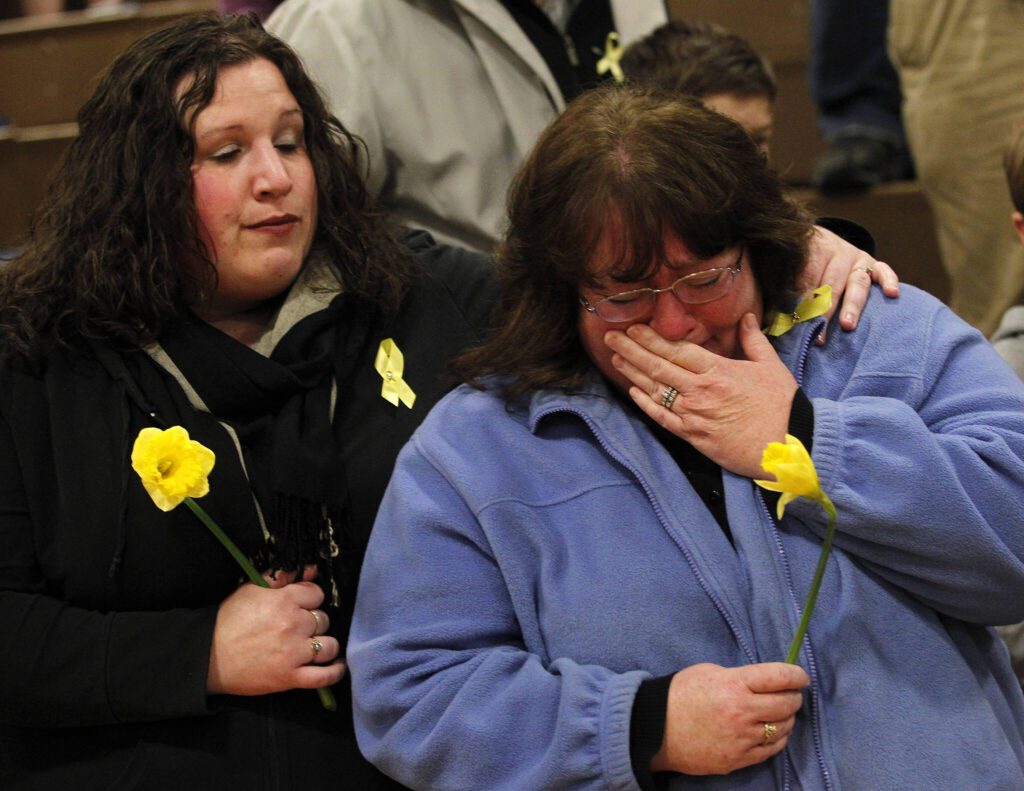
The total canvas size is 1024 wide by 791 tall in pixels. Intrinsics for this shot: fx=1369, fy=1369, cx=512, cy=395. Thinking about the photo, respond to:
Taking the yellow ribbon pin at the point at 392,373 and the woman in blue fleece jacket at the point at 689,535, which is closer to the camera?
the woman in blue fleece jacket at the point at 689,535

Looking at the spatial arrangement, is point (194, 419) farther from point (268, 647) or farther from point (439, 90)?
point (439, 90)

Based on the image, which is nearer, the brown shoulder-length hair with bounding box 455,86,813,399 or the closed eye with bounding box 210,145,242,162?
the brown shoulder-length hair with bounding box 455,86,813,399

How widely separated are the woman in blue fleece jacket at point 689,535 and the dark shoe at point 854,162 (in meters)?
1.79

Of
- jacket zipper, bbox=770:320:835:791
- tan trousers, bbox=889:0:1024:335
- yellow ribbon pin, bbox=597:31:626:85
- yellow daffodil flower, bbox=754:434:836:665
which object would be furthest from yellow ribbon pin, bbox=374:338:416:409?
tan trousers, bbox=889:0:1024:335

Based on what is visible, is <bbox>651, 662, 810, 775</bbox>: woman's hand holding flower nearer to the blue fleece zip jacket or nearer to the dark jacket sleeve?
the blue fleece zip jacket

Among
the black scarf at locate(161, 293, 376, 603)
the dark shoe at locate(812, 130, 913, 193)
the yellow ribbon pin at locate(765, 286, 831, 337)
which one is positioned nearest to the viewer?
the yellow ribbon pin at locate(765, 286, 831, 337)

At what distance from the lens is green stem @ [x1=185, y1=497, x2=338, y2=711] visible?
58.2 inches

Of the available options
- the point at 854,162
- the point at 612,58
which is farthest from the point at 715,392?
the point at 854,162

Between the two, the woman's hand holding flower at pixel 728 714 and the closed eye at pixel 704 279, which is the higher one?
the closed eye at pixel 704 279

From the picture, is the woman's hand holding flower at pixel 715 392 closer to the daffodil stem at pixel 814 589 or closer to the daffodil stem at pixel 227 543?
the daffodil stem at pixel 814 589

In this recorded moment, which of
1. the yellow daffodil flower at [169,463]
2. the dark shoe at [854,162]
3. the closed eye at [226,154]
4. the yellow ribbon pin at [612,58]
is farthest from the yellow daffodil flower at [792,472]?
the dark shoe at [854,162]

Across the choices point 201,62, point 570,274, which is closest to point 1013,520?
point 570,274

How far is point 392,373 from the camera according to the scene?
69.1 inches

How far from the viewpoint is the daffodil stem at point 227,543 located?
1475mm
